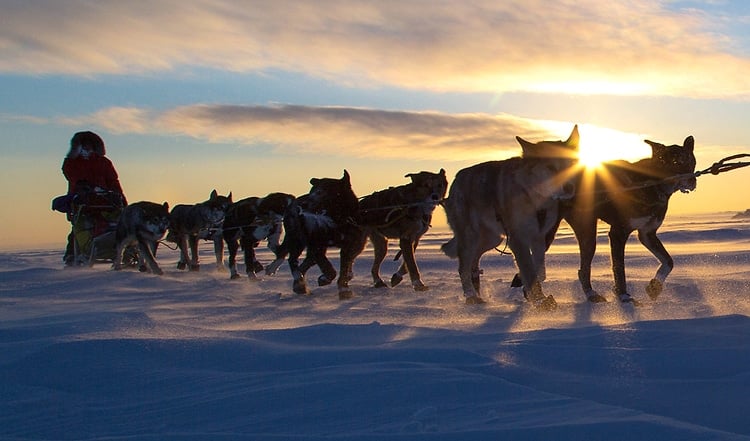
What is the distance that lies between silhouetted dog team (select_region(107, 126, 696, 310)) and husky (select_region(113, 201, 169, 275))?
359 centimetres

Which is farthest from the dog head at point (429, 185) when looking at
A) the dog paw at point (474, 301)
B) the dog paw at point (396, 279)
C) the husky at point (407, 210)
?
the dog paw at point (474, 301)

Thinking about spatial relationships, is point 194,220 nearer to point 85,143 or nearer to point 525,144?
point 85,143

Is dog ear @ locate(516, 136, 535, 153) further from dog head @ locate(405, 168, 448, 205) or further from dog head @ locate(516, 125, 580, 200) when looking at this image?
dog head @ locate(405, 168, 448, 205)

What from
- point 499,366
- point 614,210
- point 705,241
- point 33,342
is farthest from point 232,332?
point 705,241

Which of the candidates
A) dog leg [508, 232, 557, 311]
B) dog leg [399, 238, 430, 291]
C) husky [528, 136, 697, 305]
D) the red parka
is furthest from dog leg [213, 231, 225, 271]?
husky [528, 136, 697, 305]

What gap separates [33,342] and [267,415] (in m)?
2.02

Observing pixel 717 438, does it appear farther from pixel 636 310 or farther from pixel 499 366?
pixel 636 310

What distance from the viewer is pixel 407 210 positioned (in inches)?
376

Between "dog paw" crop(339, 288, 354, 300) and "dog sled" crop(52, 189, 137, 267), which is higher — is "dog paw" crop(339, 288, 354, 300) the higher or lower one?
the lower one

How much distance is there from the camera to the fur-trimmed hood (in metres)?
13.1

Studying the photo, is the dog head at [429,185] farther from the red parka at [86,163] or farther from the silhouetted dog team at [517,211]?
the red parka at [86,163]

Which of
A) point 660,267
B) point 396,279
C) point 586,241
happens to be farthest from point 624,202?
point 396,279

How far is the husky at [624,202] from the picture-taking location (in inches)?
280

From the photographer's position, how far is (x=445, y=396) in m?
3.01
